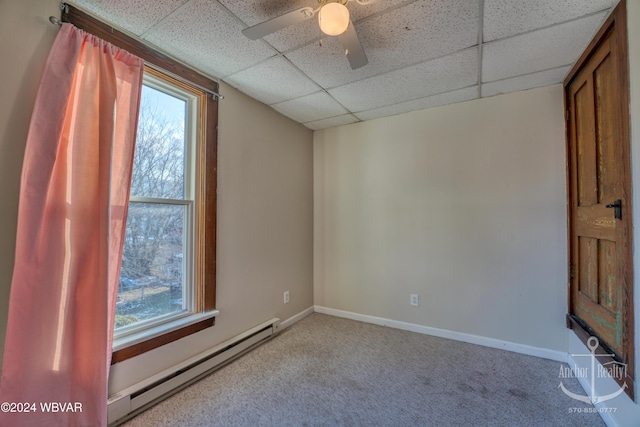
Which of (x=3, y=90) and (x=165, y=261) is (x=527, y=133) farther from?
(x=3, y=90)

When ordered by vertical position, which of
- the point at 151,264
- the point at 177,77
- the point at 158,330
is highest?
the point at 177,77

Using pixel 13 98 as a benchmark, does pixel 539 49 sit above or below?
above

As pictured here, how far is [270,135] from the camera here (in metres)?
2.88

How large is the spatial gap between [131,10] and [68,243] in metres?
1.32

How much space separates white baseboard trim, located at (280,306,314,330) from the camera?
2.99 meters

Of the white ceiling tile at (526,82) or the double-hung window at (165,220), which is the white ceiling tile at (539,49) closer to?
the white ceiling tile at (526,82)

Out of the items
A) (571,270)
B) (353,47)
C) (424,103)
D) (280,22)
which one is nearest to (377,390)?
(571,270)

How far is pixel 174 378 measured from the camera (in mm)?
1877

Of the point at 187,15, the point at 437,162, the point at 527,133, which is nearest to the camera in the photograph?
the point at 187,15

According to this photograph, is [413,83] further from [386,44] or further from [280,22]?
[280,22]

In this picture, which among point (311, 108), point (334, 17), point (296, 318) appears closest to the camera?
point (334, 17)

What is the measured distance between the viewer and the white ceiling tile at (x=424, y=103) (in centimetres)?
255

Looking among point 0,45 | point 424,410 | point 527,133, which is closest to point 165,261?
point 0,45

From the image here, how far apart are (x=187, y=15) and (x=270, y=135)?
1.35 meters
